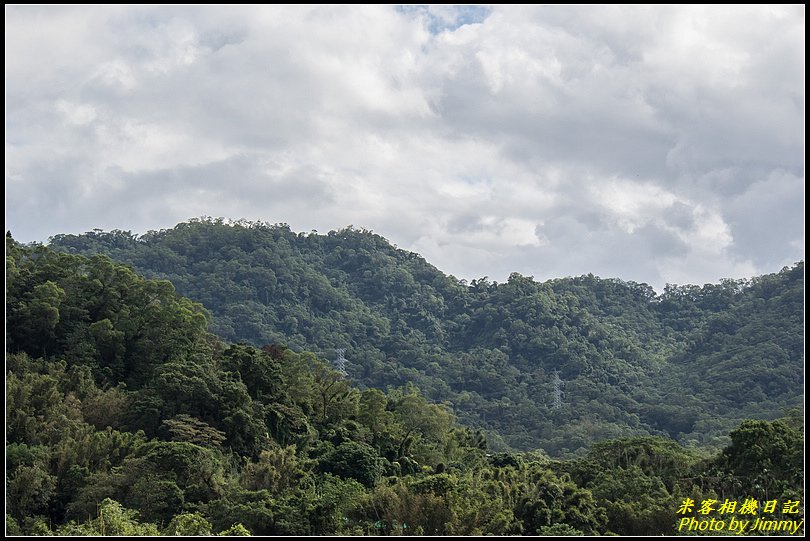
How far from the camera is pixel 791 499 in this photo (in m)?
20.4

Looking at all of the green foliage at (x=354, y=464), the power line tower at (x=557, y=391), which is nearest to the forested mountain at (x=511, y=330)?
the power line tower at (x=557, y=391)

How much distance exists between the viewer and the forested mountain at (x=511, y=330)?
192 feet

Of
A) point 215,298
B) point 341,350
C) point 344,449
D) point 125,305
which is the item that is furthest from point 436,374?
point 344,449

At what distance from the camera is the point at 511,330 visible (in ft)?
240

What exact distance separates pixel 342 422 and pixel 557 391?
114 ft

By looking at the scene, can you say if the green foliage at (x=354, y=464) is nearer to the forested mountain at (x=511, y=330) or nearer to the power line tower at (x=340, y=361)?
the forested mountain at (x=511, y=330)

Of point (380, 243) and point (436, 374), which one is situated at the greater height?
point (380, 243)

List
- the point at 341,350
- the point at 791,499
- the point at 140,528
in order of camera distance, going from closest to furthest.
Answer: the point at 140,528
the point at 791,499
the point at 341,350

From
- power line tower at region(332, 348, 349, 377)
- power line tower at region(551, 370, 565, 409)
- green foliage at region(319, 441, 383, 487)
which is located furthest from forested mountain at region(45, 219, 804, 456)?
green foliage at region(319, 441, 383, 487)

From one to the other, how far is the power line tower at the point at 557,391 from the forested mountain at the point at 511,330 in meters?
0.14

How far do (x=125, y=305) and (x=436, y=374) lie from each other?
37558 mm

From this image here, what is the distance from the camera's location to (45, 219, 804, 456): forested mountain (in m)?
58.5

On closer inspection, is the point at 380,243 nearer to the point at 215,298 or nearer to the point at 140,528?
the point at 215,298

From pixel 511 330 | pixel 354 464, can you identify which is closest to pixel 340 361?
pixel 511 330
